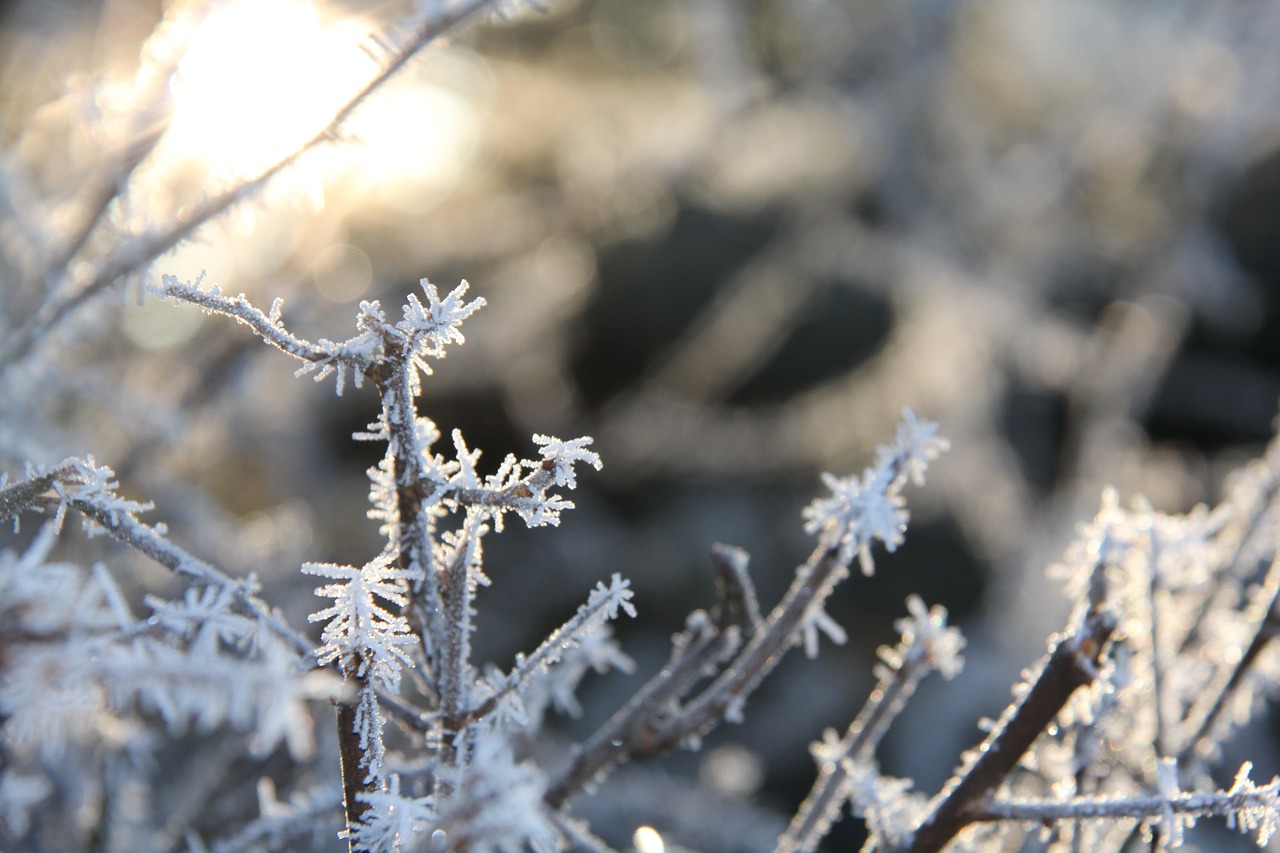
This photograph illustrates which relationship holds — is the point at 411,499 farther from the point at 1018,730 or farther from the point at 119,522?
the point at 1018,730

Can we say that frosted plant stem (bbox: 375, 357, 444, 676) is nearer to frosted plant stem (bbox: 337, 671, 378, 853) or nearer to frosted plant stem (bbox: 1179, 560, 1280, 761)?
frosted plant stem (bbox: 337, 671, 378, 853)

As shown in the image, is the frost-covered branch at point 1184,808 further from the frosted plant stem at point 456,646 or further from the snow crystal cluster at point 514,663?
the frosted plant stem at point 456,646

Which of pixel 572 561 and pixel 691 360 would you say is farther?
pixel 691 360

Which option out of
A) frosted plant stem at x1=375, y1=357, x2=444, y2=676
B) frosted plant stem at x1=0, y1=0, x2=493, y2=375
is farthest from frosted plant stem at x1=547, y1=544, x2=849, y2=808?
frosted plant stem at x1=0, y1=0, x2=493, y2=375

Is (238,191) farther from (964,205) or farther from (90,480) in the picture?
(964,205)

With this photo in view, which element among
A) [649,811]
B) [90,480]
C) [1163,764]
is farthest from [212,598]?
[649,811]

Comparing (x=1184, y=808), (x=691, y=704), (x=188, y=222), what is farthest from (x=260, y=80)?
(x=1184, y=808)
